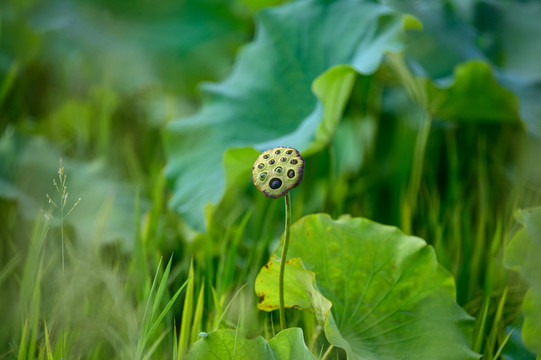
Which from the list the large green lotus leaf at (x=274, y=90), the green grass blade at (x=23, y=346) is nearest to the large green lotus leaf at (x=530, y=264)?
the large green lotus leaf at (x=274, y=90)

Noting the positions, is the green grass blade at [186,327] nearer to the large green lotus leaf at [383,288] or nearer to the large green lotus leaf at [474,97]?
the large green lotus leaf at [383,288]

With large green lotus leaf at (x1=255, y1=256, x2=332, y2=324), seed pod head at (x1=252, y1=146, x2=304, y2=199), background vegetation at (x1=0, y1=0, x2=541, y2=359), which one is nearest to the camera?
seed pod head at (x1=252, y1=146, x2=304, y2=199)

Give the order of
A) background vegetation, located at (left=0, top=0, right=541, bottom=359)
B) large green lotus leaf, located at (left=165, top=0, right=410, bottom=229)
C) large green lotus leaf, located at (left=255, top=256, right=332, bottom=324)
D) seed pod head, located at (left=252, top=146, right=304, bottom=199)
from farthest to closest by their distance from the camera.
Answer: large green lotus leaf, located at (left=165, top=0, right=410, bottom=229) < background vegetation, located at (left=0, top=0, right=541, bottom=359) < large green lotus leaf, located at (left=255, top=256, right=332, bottom=324) < seed pod head, located at (left=252, top=146, right=304, bottom=199)

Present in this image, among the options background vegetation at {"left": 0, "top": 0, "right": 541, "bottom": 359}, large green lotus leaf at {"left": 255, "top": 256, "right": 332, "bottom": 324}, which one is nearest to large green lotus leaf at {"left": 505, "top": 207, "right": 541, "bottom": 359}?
background vegetation at {"left": 0, "top": 0, "right": 541, "bottom": 359}

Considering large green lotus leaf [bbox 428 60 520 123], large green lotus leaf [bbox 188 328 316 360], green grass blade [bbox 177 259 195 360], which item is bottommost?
green grass blade [bbox 177 259 195 360]

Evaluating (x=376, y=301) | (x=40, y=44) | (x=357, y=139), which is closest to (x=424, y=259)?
(x=376, y=301)

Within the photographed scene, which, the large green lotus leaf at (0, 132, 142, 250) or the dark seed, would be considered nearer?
the dark seed

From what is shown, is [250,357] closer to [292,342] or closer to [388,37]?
[292,342]

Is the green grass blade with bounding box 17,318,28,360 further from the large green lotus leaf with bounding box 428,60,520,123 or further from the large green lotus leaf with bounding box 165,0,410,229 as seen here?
the large green lotus leaf with bounding box 428,60,520,123
